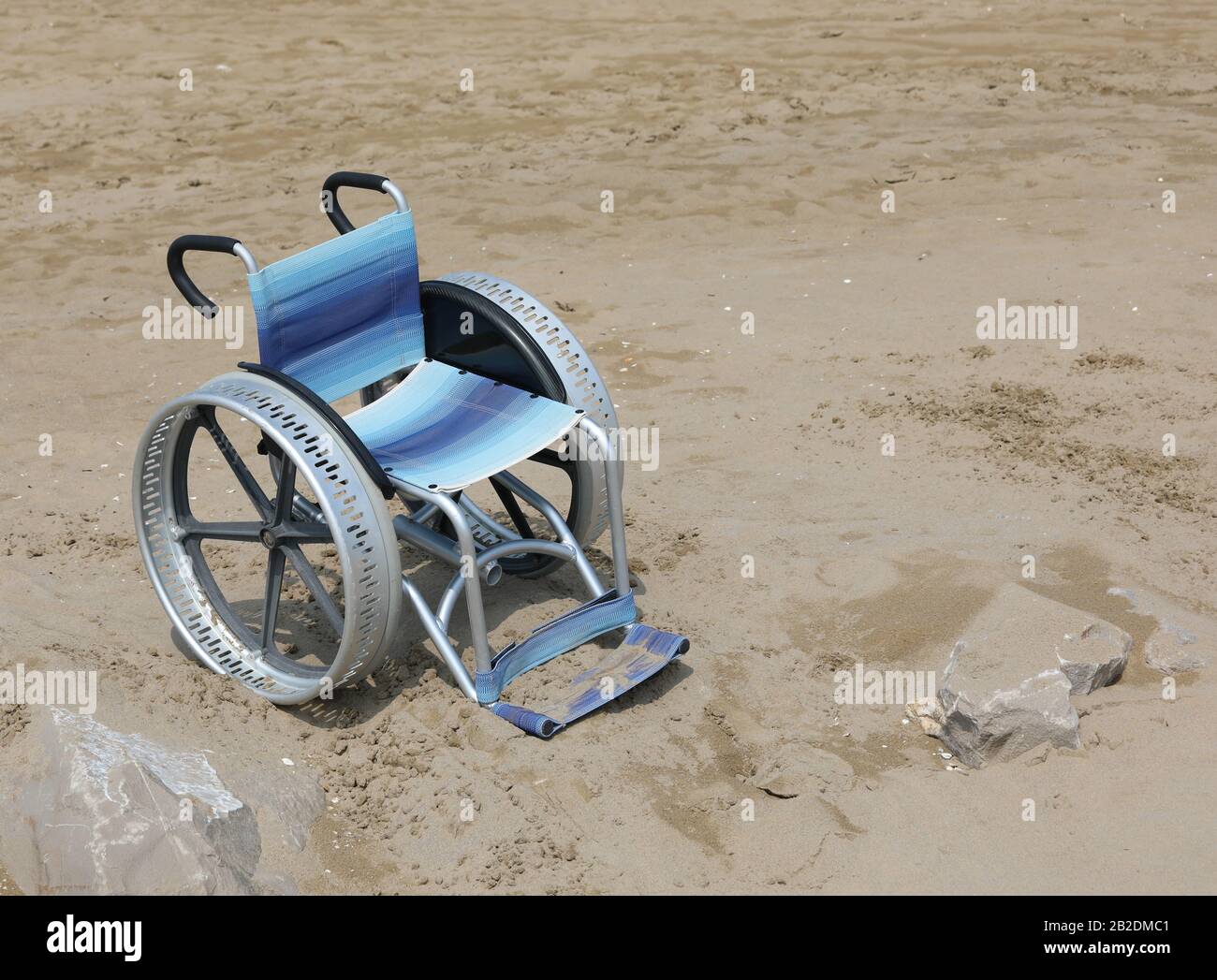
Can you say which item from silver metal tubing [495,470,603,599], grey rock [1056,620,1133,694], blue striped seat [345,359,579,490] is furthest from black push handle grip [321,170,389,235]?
grey rock [1056,620,1133,694]

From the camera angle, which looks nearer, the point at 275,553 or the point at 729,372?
the point at 275,553

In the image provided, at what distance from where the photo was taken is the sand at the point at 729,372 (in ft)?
10.5

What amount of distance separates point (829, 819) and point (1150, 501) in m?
1.99

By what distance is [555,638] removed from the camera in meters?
3.65

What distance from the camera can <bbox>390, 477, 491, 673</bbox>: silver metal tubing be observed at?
11.0 ft

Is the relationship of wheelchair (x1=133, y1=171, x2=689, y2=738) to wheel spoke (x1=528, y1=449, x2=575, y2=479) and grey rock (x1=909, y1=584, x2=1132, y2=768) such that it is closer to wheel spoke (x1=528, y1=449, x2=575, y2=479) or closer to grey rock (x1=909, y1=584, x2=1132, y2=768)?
wheel spoke (x1=528, y1=449, x2=575, y2=479)

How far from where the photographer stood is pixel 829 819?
10.4 ft

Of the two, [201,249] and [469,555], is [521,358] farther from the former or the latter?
[201,249]

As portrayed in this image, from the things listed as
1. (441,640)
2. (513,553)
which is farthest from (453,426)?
(441,640)

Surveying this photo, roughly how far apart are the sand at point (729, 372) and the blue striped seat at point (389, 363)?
2.00 feet

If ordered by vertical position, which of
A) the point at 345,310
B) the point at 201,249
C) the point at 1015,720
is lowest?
the point at 1015,720

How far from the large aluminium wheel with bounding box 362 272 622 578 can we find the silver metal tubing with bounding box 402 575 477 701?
640 millimetres

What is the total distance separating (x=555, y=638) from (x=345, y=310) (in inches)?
43.6

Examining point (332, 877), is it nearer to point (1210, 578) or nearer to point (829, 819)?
point (829, 819)
